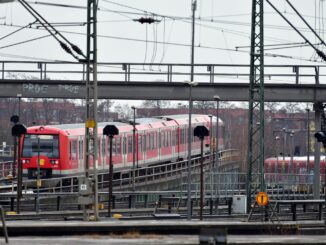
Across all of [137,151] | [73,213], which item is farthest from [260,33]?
[137,151]

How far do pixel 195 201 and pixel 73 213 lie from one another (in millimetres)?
16281

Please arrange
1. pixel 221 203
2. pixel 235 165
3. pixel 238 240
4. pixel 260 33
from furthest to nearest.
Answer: pixel 235 165 → pixel 221 203 → pixel 260 33 → pixel 238 240

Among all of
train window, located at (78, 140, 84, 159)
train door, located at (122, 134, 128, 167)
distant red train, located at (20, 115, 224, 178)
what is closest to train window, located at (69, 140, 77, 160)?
distant red train, located at (20, 115, 224, 178)


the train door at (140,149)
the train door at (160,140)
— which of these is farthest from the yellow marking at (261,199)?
the train door at (160,140)

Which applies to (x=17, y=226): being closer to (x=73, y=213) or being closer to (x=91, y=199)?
Result: (x=91, y=199)

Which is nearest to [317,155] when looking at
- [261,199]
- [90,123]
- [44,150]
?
[44,150]

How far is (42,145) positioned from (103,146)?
384 centimetres

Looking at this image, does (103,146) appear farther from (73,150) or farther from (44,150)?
(44,150)

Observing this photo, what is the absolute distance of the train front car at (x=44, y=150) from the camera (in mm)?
56938

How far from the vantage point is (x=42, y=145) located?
5772 cm

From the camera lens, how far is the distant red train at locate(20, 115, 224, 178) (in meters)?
57.0

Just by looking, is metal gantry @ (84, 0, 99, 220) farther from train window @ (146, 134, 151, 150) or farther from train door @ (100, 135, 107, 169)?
train window @ (146, 134, 151, 150)

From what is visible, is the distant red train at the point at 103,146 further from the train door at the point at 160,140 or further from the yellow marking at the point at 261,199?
the yellow marking at the point at 261,199

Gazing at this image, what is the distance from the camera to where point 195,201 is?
185ft
